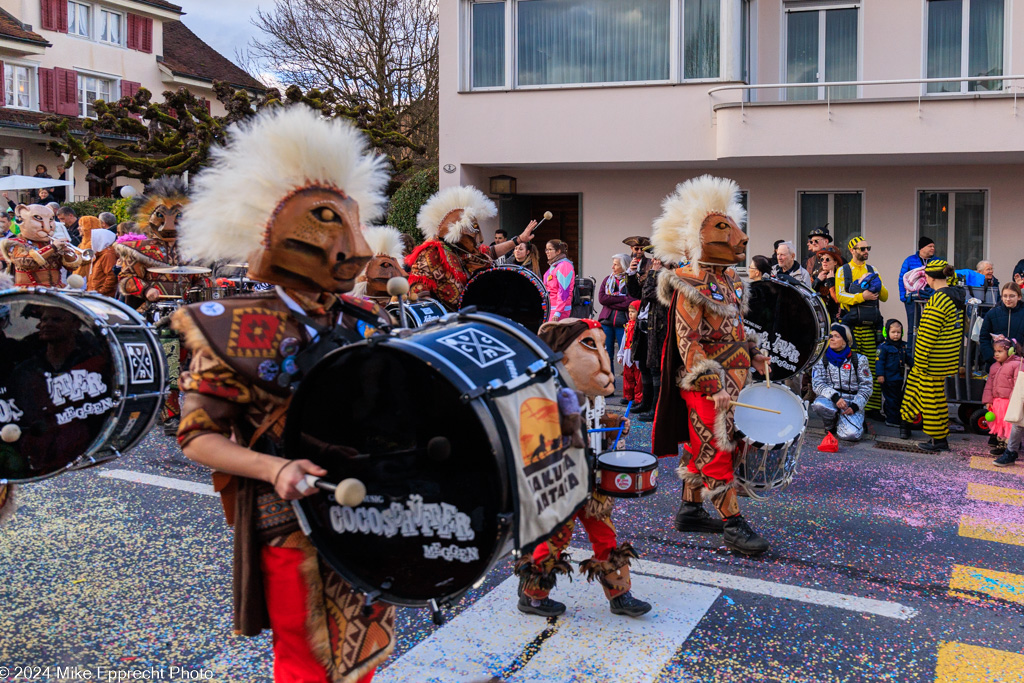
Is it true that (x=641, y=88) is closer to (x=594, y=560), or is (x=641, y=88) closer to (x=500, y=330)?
(x=594, y=560)

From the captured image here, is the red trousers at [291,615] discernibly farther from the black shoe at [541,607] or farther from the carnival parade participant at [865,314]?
the carnival parade participant at [865,314]

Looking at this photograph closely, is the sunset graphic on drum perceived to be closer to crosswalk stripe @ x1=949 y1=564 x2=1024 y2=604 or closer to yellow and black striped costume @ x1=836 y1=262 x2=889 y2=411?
crosswalk stripe @ x1=949 y1=564 x2=1024 y2=604

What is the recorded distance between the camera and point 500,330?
2.99 m

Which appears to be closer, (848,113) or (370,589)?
(370,589)

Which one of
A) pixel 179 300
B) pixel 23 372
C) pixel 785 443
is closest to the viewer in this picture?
pixel 23 372

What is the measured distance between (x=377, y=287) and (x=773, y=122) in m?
9.02

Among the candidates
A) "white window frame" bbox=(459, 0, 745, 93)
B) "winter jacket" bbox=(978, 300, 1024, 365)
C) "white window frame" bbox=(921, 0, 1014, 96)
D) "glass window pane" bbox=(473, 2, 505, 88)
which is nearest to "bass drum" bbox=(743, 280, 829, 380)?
"winter jacket" bbox=(978, 300, 1024, 365)

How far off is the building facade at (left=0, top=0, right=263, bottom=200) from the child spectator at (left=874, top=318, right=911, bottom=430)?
25.3 metres

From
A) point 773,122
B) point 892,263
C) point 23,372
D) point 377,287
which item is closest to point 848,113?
point 773,122

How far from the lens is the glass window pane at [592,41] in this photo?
1545 centimetres

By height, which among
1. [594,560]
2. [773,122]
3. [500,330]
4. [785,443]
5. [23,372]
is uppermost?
[773,122]

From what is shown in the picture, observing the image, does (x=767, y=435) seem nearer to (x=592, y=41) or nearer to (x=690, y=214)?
(x=690, y=214)

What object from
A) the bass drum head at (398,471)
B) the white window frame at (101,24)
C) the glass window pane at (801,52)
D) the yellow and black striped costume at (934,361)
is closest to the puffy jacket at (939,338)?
the yellow and black striped costume at (934,361)

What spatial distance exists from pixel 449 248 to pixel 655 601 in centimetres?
422
